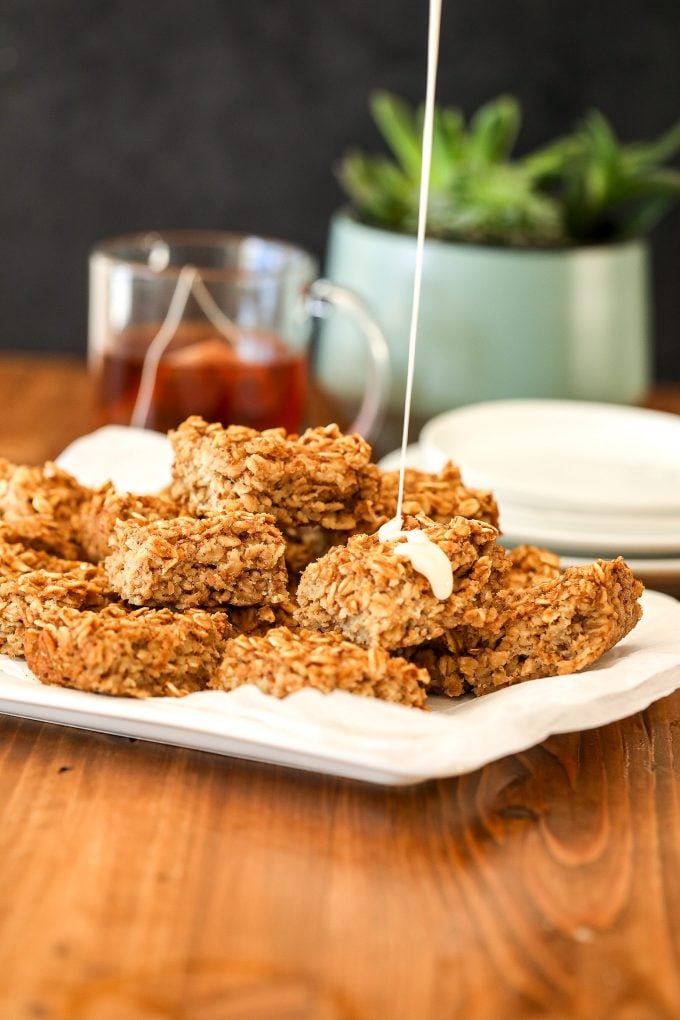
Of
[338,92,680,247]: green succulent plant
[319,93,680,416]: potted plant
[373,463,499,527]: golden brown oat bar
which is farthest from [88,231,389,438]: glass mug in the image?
[373,463,499,527]: golden brown oat bar

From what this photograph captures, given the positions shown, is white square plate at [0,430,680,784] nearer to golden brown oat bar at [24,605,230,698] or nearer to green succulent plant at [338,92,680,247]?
golden brown oat bar at [24,605,230,698]

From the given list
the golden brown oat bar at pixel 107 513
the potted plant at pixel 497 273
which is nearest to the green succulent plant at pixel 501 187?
the potted plant at pixel 497 273

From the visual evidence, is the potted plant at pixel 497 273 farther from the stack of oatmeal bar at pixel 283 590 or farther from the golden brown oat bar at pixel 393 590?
the golden brown oat bar at pixel 393 590

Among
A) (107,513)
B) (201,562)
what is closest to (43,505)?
(107,513)

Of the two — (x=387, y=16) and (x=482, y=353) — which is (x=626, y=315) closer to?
(x=482, y=353)

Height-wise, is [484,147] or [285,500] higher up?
[484,147]

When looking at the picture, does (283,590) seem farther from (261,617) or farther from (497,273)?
(497,273)

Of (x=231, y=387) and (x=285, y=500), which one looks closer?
(x=285, y=500)

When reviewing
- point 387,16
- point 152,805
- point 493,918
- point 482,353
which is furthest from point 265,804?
point 387,16
